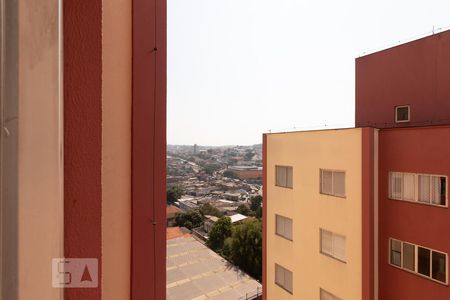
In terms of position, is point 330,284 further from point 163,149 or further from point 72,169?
point 72,169

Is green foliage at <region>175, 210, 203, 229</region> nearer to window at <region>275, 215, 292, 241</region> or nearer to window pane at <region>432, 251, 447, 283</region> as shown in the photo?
window at <region>275, 215, 292, 241</region>

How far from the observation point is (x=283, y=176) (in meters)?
8.82

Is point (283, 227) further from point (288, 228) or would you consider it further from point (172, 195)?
point (172, 195)

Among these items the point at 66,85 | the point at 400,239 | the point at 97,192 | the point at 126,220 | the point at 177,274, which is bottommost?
the point at 177,274

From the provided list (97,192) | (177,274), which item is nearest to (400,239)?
(97,192)

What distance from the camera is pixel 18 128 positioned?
50 cm

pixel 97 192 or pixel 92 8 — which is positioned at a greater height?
pixel 92 8

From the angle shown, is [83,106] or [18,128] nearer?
[18,128]

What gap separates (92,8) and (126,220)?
745 millimetres

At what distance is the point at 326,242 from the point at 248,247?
699 inches

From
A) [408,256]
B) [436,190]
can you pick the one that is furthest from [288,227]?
[436,190]

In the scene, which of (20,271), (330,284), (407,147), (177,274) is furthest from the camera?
(177,274)

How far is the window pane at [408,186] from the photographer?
6.04 m

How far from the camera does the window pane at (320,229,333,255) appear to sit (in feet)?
23.9
